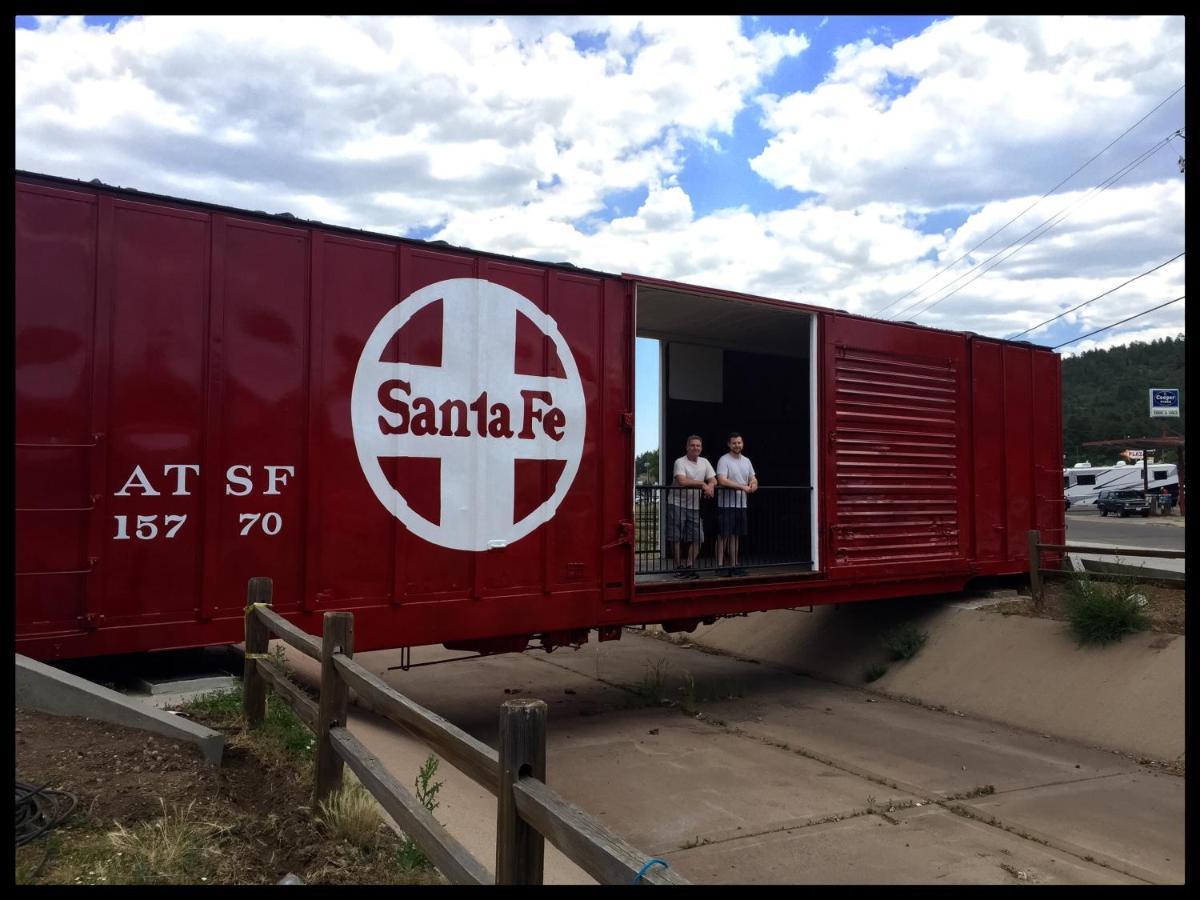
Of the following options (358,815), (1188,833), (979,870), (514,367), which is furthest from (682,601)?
(358,815)

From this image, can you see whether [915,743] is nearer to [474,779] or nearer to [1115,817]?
[1115,817]

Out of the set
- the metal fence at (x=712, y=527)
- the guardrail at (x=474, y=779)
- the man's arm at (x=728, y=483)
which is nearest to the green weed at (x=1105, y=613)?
the metal fence at (x=712, y=527)

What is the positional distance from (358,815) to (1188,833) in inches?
204

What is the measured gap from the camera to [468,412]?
22.1ft

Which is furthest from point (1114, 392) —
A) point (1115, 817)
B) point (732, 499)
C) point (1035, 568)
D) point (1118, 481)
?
point (1115, 817)

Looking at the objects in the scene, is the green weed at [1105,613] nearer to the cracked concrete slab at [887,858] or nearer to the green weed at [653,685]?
the cracked concrete slab at [887,858]

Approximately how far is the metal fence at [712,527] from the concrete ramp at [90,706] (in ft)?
13.5

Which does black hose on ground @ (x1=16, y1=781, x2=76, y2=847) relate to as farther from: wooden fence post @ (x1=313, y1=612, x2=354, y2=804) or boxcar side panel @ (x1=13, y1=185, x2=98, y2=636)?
boxcar side panel @ (x1=13, y1=185, x2=98, y2=636)

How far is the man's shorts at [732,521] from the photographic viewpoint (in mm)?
9064

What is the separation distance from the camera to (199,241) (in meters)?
5.78

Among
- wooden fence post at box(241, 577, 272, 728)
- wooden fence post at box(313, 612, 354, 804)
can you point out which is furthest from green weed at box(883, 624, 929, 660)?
wooden fence post at box(313, 612, 354, 804)

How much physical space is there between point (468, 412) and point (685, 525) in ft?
11.1

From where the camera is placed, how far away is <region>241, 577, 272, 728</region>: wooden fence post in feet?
17.5

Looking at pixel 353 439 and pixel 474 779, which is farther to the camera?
pixel 353 439
